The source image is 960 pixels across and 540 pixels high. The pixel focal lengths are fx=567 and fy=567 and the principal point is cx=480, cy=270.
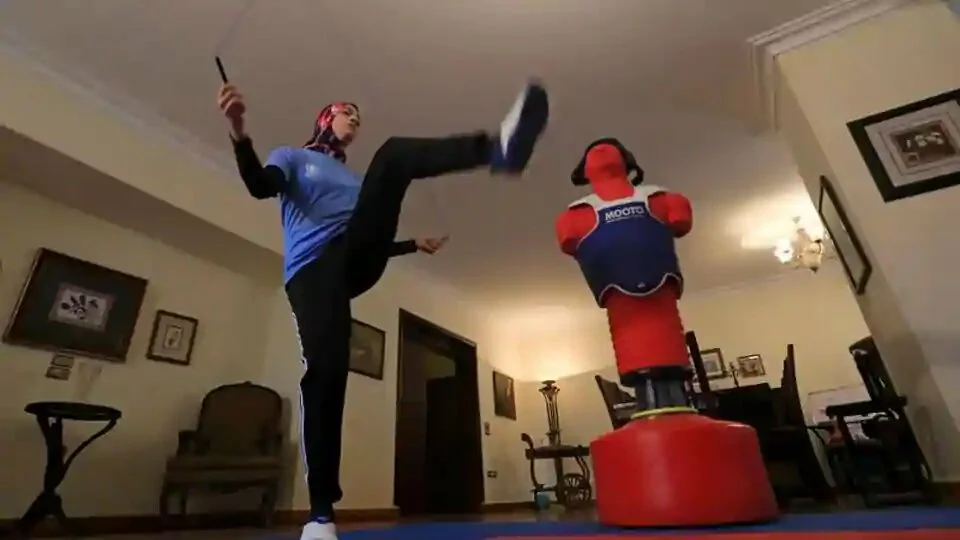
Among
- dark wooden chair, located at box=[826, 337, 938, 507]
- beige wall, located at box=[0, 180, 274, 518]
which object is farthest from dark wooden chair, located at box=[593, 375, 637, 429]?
beige wall, located at box=[0, 180, 274, 518]

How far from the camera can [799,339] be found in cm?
505

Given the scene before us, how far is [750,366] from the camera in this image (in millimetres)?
5199

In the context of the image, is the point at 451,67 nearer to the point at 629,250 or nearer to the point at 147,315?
the point at 629,250

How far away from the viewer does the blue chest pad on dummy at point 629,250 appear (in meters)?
1.24

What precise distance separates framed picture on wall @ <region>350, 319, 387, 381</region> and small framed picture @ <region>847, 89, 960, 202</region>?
3023mm

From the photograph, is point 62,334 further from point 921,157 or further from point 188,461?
point 921,157

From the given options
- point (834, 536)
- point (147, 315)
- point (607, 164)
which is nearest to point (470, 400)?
point (147, 315)

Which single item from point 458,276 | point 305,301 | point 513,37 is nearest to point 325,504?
point 305,301

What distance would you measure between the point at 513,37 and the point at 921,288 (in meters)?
1.81

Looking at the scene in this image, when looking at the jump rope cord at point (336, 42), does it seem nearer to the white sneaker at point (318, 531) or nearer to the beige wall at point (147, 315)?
the beige wall at point (147, 315)

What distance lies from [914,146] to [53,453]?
3.53 meters

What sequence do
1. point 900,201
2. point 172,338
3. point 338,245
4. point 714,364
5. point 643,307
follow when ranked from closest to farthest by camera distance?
point 338,245
point 643,307
point 900,201
point 172,338
point 714,364

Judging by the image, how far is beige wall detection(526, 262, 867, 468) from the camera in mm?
4859

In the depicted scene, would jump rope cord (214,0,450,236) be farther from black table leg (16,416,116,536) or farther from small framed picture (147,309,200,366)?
black table leg (16,416,116,536)
